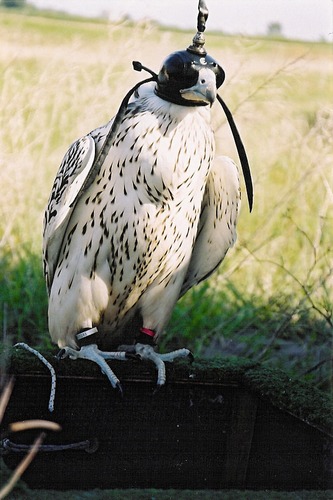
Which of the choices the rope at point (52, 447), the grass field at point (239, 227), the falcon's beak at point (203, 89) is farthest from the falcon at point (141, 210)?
the grass field at point (239, 227)

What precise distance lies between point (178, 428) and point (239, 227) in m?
2.03

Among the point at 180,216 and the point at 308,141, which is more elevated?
the point at 308,141

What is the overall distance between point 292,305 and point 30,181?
113 cm

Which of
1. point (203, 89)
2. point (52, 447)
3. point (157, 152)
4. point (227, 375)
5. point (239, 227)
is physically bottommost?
point (52, 447)

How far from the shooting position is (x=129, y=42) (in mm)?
3395

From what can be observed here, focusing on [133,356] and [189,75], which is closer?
[189,75]

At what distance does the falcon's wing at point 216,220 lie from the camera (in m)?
2.33

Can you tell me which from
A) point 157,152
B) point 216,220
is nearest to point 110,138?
point 157,152

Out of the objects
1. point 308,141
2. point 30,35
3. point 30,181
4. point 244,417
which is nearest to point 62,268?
point 244,417

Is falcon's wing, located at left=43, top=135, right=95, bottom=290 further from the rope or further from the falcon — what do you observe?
the rope

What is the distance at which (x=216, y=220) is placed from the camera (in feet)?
7.86

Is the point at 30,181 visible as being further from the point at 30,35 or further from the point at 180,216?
the point at 180,216

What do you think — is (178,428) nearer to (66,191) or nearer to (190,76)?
(66,191)

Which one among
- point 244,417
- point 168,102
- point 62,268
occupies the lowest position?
point 244,417
